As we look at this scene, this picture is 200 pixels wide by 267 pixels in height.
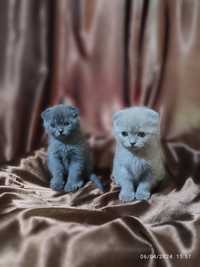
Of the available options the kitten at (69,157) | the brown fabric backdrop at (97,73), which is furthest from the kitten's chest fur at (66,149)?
the brown fabric backdrop at (97,73)

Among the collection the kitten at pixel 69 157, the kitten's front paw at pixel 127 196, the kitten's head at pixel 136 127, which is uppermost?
the kitten's head at pixel 136 127

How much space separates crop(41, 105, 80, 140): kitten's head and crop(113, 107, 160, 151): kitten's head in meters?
0.13

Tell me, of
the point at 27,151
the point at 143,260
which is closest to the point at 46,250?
the point at 143,260

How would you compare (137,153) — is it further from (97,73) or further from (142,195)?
(97,73)

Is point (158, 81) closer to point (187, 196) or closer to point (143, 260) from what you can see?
point (187, 196)

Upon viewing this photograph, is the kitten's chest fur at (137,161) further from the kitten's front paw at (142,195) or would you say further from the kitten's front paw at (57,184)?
the kitten's front paw at (57,184)

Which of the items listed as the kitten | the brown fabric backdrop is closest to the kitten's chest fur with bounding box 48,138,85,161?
the kitten

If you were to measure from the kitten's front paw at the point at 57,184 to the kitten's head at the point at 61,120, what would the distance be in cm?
15

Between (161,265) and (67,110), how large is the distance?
47cm

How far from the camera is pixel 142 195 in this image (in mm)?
1048

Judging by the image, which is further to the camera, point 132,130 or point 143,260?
point 132,130

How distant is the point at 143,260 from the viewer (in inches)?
33.5

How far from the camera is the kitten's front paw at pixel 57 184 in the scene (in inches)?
44.4

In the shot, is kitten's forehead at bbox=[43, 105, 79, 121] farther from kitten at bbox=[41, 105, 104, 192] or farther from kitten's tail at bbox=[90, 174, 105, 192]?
kitten's tail at bbox=[90, 174, 105, 192]
